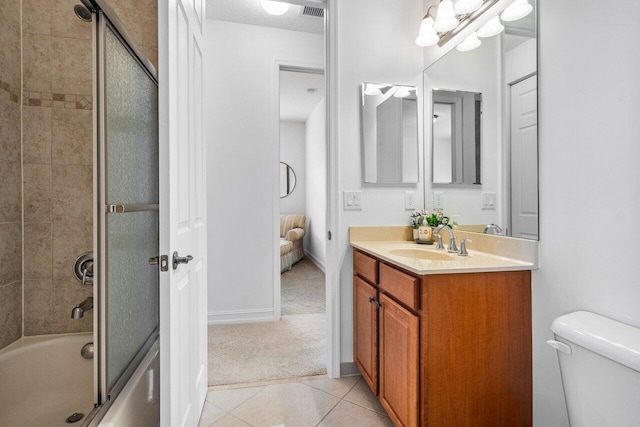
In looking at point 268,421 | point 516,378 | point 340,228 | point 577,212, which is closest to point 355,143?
point 340,228

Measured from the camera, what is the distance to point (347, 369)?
203 cm

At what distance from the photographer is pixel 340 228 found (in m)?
2.02

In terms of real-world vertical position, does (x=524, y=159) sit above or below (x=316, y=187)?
below

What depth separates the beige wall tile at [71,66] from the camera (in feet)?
5.48

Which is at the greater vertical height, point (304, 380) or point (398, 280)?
point (398, 280)

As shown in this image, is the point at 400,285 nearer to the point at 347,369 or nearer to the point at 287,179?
the point at 347,369

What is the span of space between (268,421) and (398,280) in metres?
0.98

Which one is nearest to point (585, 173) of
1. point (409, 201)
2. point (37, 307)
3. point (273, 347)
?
point (409, 201)

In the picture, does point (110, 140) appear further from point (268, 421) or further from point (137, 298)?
point (268, 421)

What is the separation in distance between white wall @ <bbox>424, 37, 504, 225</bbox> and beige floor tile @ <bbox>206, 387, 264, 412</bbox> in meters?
1.58

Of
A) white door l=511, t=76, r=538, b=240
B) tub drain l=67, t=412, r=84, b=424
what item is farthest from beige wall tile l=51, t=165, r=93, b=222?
white door l=511, t=76, r=538, b=240

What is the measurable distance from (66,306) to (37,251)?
32 cm

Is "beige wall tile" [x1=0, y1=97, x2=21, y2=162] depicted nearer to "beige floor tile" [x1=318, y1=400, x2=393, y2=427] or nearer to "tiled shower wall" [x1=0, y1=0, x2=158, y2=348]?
"tiled shower wall" [x1=0, y1=0, x2=158, y2=348]

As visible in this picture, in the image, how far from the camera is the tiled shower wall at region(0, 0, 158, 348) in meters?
1.60
